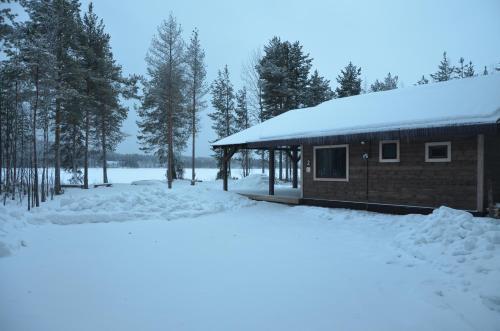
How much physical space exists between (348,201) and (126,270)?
835cm

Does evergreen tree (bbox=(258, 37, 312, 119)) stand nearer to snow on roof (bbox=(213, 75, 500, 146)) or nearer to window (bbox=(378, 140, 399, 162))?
snow on roof (bbox=(213, 75, 500, 146))

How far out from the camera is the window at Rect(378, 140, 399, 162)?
10352 mm

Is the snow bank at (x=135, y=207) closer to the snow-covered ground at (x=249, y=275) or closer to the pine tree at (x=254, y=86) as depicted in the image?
the snow-covered ground at (x=249, y=275)

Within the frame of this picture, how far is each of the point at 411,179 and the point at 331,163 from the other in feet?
9.71

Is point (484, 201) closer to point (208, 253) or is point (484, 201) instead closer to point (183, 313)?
point (208, 253)

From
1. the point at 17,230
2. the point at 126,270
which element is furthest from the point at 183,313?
the point at 17,230

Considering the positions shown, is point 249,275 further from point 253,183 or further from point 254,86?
point 254,86

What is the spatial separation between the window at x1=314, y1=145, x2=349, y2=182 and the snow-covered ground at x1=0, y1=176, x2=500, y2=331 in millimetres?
2767

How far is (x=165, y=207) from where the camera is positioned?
1131 cm

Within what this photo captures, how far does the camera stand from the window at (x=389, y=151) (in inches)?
408

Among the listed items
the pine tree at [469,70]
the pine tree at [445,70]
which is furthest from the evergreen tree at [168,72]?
the pine tree at [469,70]

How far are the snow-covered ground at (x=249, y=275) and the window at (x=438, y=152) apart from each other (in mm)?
1869

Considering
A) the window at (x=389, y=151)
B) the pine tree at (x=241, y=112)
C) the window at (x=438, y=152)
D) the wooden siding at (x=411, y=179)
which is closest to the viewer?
the wooden siding at (x=411, y=179)

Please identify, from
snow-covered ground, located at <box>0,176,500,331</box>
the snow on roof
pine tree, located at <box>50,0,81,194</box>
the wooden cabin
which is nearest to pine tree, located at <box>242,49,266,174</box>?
the snow on roof
